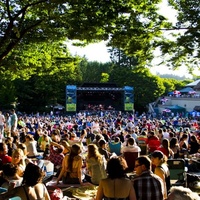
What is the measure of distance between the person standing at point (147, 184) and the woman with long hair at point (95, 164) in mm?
2797

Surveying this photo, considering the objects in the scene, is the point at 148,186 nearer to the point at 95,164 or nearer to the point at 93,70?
the point at 95,164

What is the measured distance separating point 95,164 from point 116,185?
3259 millimetres

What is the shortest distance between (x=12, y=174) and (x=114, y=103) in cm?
5394

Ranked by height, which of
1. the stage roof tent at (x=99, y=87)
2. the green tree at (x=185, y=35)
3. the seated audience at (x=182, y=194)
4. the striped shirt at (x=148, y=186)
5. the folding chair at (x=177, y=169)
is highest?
the stage roof tent at (x=99, y=87)

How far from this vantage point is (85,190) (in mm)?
7711

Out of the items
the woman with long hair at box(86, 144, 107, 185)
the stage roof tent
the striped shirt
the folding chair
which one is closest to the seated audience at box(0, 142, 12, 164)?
the woman with long hair at box(86, 144, 107, 185)

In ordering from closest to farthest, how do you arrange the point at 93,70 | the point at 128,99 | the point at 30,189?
the point at 30,189, the point at 128,99, the point at 93,70

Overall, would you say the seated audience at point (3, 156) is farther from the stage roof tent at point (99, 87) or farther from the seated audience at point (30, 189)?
the stage roof tent at point (99, 87)

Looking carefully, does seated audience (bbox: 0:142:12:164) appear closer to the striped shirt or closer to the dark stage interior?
the striped shirt

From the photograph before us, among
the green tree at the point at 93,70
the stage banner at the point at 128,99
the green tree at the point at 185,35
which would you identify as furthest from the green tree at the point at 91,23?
the green tree at the point at 93,70

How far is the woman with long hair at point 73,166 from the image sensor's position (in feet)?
24.5

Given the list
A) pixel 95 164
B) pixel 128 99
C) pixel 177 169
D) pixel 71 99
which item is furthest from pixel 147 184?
pixel 128 99

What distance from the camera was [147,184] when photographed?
482 centimetres

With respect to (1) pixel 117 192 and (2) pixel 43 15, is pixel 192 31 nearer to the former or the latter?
(2) pixel 43 15
